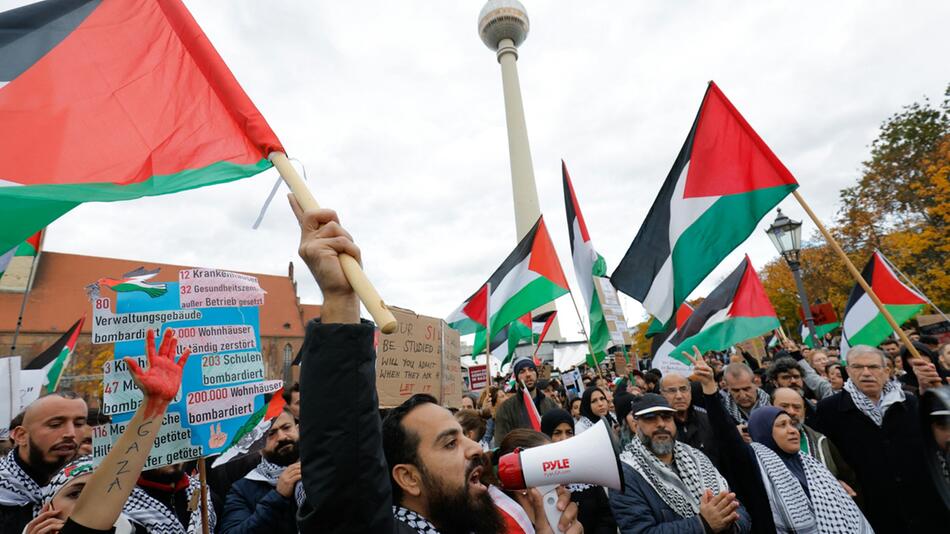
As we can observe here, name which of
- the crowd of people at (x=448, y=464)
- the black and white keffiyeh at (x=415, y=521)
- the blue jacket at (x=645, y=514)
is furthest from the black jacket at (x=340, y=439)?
the blue jacket at (x=645, y=514)

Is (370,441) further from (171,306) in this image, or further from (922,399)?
(171,306)

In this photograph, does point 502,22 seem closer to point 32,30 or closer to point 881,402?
point 881,402

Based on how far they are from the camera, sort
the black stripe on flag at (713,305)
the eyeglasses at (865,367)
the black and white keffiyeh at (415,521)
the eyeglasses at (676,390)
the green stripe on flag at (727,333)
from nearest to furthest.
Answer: the black and white keffiyeh at (415,521)
the eyeglasses at (865,367)
the eyeglasses at (676,390)
the green stripe on flag at (727,333)
the black stripe on flag at (713,305)

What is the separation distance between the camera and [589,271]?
702 cm

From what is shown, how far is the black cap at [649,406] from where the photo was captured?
126 inches

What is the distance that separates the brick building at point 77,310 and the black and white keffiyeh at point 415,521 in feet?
102

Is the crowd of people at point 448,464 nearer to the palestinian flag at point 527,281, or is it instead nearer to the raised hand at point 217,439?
the raised hand at point 217,439

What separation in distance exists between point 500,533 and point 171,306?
1.83 metres

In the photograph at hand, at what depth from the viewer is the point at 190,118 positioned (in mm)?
2238

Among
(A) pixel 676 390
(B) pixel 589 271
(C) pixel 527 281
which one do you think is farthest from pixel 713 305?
(A) pixel 676 390

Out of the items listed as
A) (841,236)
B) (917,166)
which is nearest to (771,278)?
(841,236)

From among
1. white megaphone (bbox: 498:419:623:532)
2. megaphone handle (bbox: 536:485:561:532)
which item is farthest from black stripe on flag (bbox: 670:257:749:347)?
white megaphone (bbox: 498:419:623:532)

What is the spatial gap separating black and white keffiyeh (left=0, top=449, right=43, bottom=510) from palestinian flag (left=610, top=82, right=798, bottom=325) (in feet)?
13.2

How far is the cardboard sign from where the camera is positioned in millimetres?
3910
